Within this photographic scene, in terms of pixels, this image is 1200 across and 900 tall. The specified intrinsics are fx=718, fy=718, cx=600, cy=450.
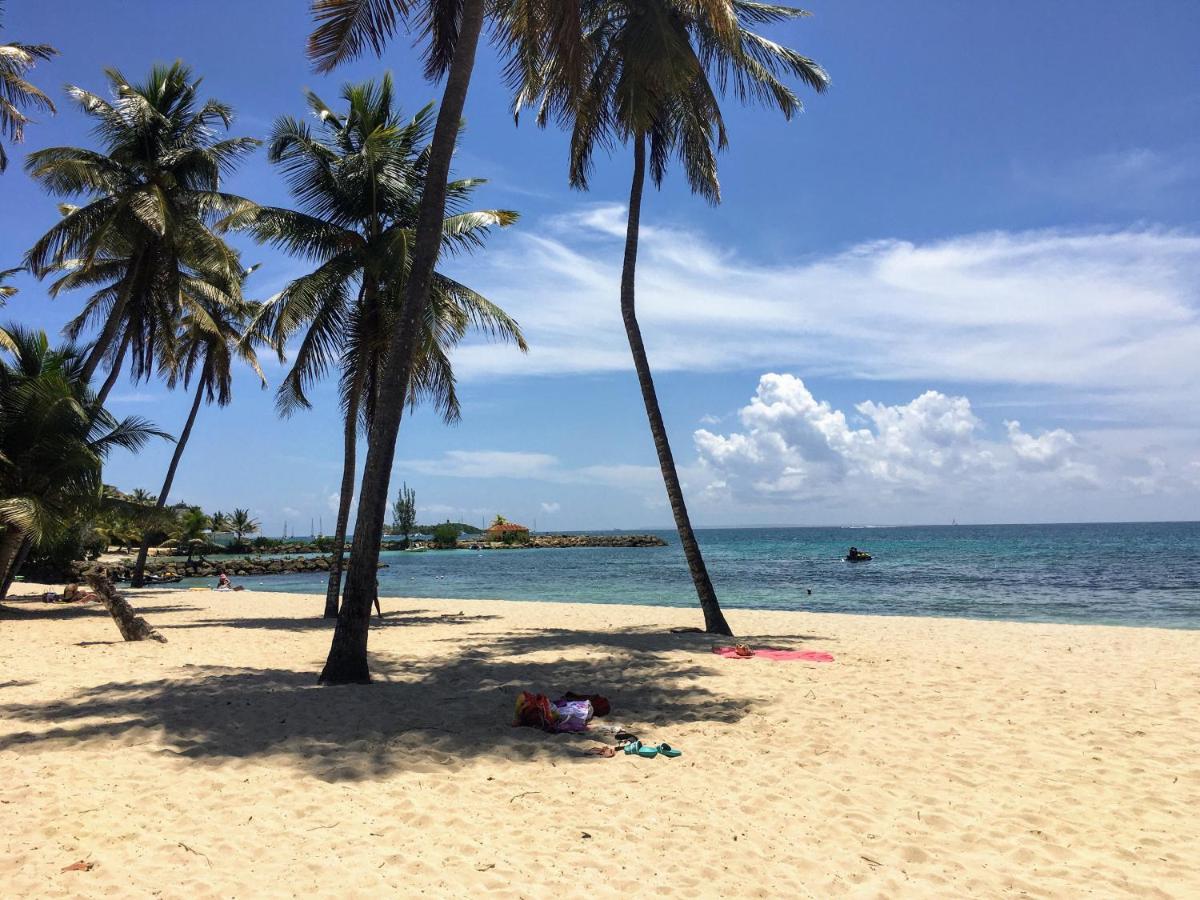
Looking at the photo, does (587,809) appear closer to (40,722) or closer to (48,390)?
(40,722)

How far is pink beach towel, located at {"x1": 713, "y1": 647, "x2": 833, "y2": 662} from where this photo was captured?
1036 cm

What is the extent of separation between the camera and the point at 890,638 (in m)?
13.5

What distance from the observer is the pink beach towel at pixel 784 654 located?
34.0ft

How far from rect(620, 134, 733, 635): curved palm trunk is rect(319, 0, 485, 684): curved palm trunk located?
16.6 ft

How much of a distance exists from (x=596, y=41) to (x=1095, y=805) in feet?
43.6

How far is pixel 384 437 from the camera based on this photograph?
8.59 m

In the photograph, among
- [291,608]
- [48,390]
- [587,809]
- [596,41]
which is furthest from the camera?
[291,608]

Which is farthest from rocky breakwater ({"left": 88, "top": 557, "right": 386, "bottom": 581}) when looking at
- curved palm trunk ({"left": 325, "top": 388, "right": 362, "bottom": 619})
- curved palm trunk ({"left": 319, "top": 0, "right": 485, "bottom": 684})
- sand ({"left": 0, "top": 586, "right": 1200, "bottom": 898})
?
curved palm trunk ({"left": 319, "top": 0, "right": 485, "bottom": 684})

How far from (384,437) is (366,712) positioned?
3.13m

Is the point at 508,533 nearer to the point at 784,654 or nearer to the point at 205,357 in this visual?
the point at 205,357

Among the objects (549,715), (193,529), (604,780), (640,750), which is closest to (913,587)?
(549,715)

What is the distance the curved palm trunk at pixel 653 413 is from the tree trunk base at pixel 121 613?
29.8 feet

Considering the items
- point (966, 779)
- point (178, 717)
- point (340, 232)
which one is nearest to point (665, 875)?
point (966, 779)

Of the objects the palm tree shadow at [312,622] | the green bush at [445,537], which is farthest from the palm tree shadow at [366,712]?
the green bush at [445,537]
